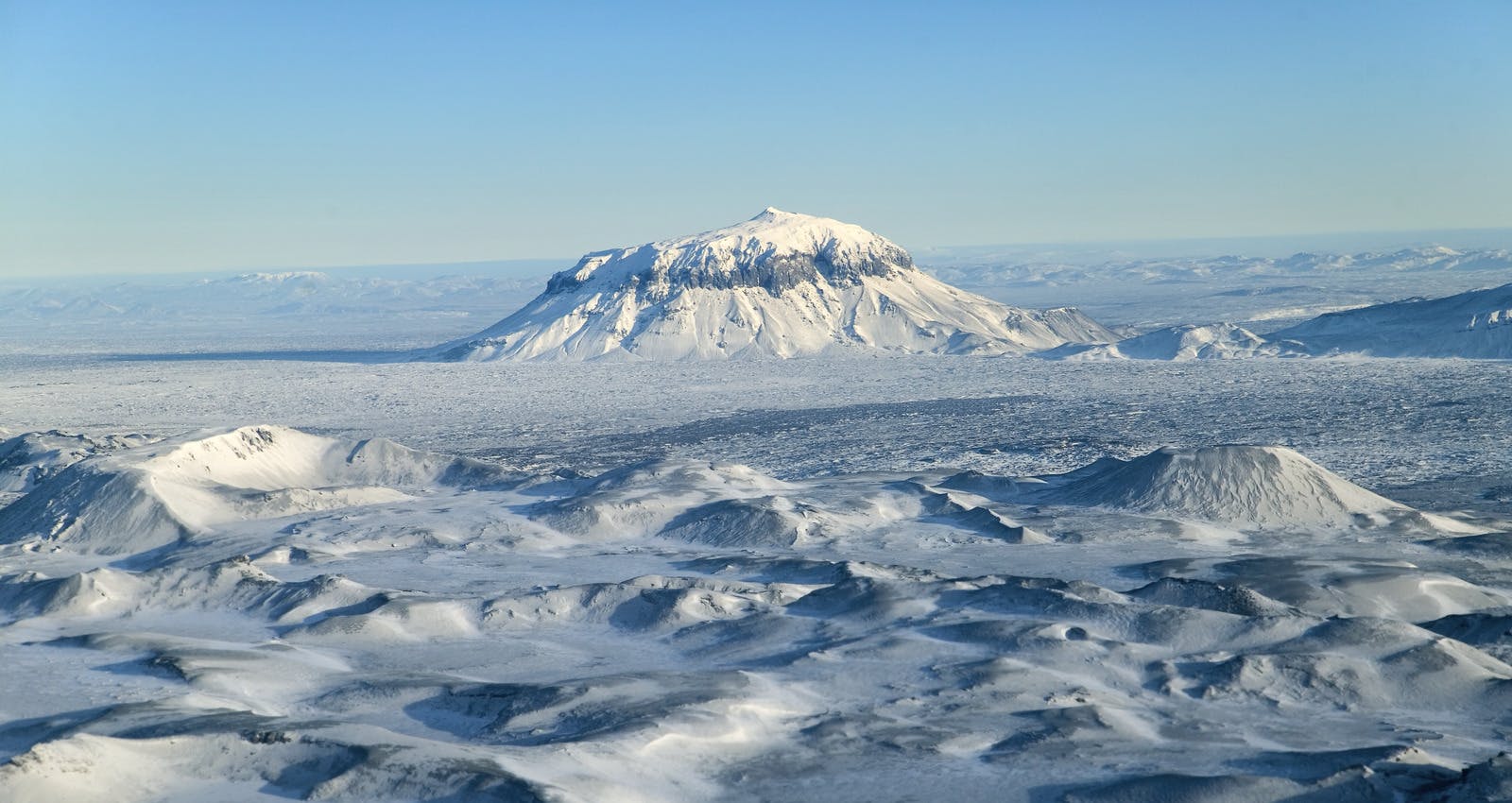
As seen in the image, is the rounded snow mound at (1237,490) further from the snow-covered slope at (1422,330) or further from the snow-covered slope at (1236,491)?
the snow-covered slope at (1422,330)

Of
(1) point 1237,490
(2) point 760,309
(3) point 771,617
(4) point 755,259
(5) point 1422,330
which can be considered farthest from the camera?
(4) point 755,259

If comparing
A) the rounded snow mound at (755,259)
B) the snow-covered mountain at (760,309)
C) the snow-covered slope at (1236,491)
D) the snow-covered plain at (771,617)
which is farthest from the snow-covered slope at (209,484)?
the rounded snow mound at (755,259)

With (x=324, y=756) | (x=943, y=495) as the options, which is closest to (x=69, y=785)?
(x=324, y=756)

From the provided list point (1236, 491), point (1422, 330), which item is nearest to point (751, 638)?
point (1236, 491)

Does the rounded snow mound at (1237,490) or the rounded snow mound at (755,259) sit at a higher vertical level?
the rounded snow mound at (755,259)

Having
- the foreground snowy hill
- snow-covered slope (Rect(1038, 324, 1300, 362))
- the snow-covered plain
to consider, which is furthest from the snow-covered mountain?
the foreground snowy hill

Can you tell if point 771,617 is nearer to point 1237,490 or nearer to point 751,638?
point 751,638

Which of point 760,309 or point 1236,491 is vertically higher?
point 760,309
